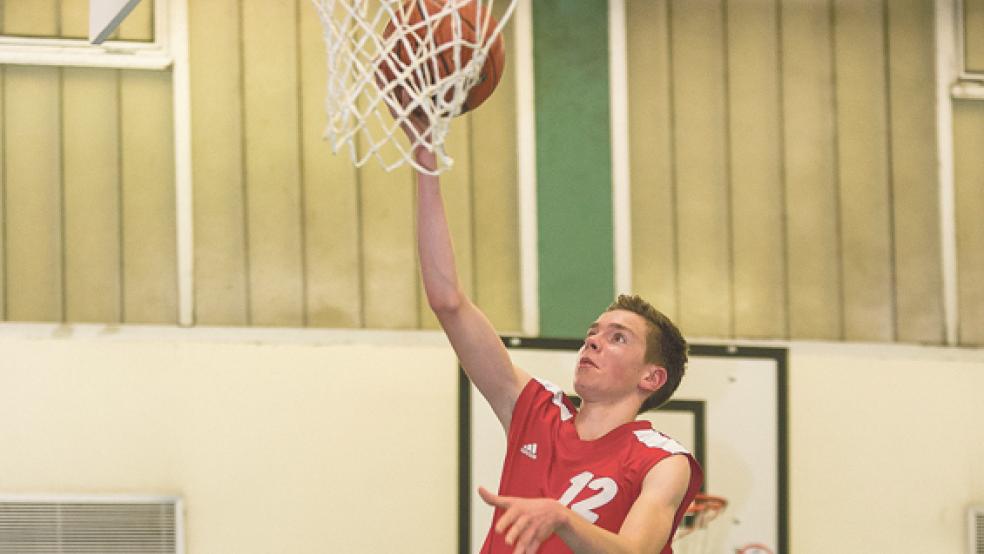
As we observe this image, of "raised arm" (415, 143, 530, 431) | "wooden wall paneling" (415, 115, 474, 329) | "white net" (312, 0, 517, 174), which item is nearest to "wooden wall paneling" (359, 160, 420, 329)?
"wooden wall paneling" (415, 115, 474, 329)

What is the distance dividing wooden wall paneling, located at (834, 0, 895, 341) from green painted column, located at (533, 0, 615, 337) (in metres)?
1.01

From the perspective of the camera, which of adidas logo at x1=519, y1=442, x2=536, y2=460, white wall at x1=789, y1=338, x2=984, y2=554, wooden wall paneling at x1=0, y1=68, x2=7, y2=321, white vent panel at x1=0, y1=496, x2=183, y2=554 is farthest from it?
white wall at x1=789, y1=338, x2=984, y2=554

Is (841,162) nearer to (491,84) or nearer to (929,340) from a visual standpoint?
(929,340)

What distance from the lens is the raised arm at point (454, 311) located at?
3330 mm

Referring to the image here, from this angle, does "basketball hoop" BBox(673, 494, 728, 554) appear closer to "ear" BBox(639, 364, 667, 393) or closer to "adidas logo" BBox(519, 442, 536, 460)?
"ear" BBox(639, 364, 667, 393)

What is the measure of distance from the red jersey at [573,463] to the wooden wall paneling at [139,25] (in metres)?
2.59

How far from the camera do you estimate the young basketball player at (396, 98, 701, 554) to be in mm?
3285

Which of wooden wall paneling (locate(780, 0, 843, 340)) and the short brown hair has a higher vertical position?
wooden wall paneling (locate(780, 0, 843, 340))

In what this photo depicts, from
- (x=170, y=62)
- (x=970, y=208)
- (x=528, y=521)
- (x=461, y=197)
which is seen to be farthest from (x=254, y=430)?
(x=970, y=208)

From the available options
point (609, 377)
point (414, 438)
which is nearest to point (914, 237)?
point (414, 438)

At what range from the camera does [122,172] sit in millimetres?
5383

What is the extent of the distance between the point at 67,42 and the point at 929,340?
3.61 metres

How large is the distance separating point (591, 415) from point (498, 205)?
218 cm

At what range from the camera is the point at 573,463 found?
3406 millimetres
